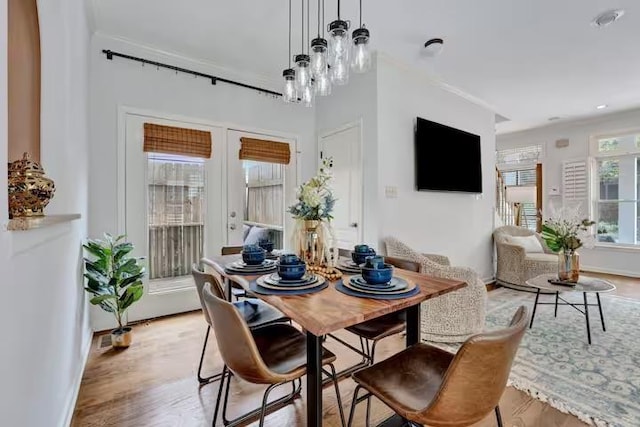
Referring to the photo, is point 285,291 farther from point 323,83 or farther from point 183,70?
point 183,70

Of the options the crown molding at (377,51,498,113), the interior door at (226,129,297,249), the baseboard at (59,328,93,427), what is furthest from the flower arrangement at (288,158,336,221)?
the crown molding at (377,51,498,113)

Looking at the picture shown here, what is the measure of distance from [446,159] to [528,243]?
2.05 metres

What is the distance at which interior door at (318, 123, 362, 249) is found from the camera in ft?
11.2

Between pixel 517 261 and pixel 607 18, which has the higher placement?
pixel 607 18

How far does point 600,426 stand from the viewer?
162cm

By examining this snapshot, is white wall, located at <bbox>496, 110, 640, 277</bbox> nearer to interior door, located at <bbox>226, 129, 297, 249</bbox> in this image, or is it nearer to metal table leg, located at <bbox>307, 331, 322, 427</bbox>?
interior door, located at <bbox>226, 129, 297, 249</bbox>

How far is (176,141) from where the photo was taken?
10.5 ft

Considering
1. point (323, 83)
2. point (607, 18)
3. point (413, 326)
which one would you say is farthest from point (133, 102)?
point (607, 18)

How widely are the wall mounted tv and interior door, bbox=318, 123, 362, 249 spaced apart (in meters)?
0.73

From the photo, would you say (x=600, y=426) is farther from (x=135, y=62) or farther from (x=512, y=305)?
(x=135, y=62)

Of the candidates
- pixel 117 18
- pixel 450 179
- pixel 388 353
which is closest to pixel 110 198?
pixel 117 18

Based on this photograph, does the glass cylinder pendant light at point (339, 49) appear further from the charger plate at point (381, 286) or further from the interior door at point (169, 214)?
the interior door at point (169, 214)

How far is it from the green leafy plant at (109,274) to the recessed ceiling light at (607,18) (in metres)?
4.33

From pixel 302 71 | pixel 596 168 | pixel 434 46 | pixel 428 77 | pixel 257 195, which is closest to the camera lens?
pixel 302 71
